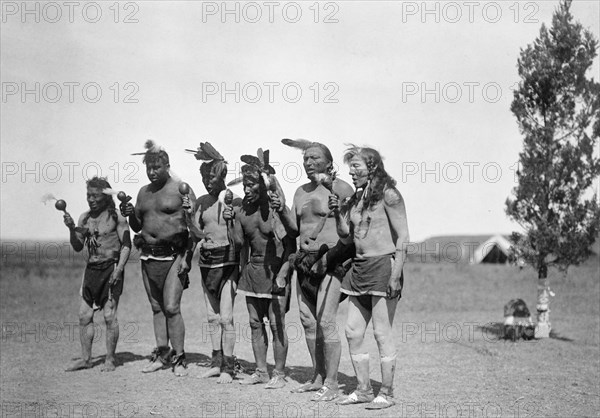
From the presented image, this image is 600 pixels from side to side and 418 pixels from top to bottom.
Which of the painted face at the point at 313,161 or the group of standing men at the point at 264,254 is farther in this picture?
the painted face at the point at 313,161

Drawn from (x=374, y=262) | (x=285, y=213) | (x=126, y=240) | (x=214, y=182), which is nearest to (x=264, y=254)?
(x=285, y=213)

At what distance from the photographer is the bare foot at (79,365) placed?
7.84 meters

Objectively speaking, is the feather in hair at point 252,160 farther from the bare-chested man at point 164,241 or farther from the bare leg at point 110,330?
the bare leg at point 110,330

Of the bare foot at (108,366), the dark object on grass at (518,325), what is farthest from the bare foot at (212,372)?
the dark object on grass at (518,325)

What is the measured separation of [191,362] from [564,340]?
255 inches

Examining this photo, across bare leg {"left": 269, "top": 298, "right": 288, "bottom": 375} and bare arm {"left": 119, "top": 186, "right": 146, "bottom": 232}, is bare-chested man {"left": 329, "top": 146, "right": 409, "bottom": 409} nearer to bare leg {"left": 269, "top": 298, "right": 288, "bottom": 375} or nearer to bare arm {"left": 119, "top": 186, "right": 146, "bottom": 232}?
bare leg {"left": 269, "top": 298, "right": 288, "bottom": 375}

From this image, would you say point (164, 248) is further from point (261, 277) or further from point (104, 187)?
point (261, 277)

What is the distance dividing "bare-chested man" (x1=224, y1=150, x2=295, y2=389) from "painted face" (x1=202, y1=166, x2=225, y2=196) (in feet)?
2.13

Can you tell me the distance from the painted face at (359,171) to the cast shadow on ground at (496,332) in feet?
20.9

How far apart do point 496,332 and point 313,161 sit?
7281mm

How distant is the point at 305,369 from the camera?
8141 millimetres

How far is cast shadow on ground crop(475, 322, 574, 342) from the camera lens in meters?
11.4

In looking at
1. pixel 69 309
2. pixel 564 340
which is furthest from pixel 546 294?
pixel 69 309

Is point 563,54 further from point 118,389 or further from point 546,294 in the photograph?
point 118,389
